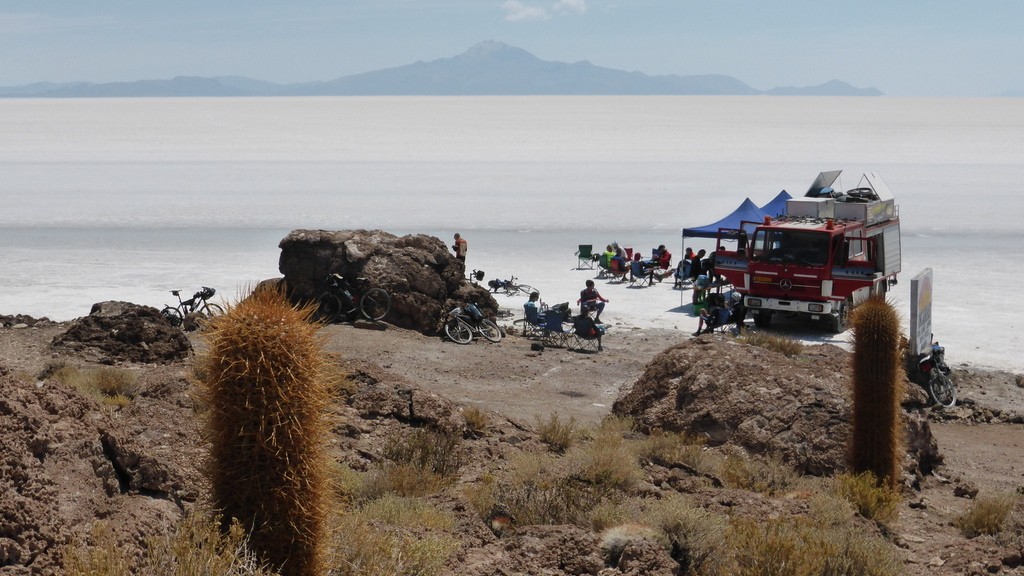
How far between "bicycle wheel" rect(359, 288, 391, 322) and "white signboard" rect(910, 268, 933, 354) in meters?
8.18

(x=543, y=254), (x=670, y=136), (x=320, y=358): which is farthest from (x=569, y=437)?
(x=670, y=136)

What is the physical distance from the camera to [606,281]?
23969 millimetres

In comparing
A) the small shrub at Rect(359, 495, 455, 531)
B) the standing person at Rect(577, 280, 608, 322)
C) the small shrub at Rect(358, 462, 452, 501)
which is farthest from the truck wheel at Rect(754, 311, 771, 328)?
the small shrub at Rect(359, 495, 455, 531)

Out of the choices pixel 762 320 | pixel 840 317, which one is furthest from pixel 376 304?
pixel 840 317

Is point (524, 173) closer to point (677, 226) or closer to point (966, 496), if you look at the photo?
point (677, 226)

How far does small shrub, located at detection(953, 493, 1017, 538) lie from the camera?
8148 mm

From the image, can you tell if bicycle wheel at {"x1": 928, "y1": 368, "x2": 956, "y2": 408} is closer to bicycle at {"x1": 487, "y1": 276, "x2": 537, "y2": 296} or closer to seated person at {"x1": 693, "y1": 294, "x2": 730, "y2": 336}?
seated person at {"x1": 693, "y1": 294, "x2": 730, "y2": 336}

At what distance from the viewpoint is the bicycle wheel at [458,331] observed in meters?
16.9

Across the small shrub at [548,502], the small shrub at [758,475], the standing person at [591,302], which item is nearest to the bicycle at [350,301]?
the standing person at [591,302]

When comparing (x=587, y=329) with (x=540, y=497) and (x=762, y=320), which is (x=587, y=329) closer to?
(x=762, y=320)

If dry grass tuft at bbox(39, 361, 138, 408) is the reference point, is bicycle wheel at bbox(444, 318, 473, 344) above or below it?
below

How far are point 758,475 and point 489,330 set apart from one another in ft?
28.4

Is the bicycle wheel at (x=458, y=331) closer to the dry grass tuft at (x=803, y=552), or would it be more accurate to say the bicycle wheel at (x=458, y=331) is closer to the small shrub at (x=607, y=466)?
the small shrub at (x=607, y=466)

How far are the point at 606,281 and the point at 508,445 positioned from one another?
14484 millimetres
